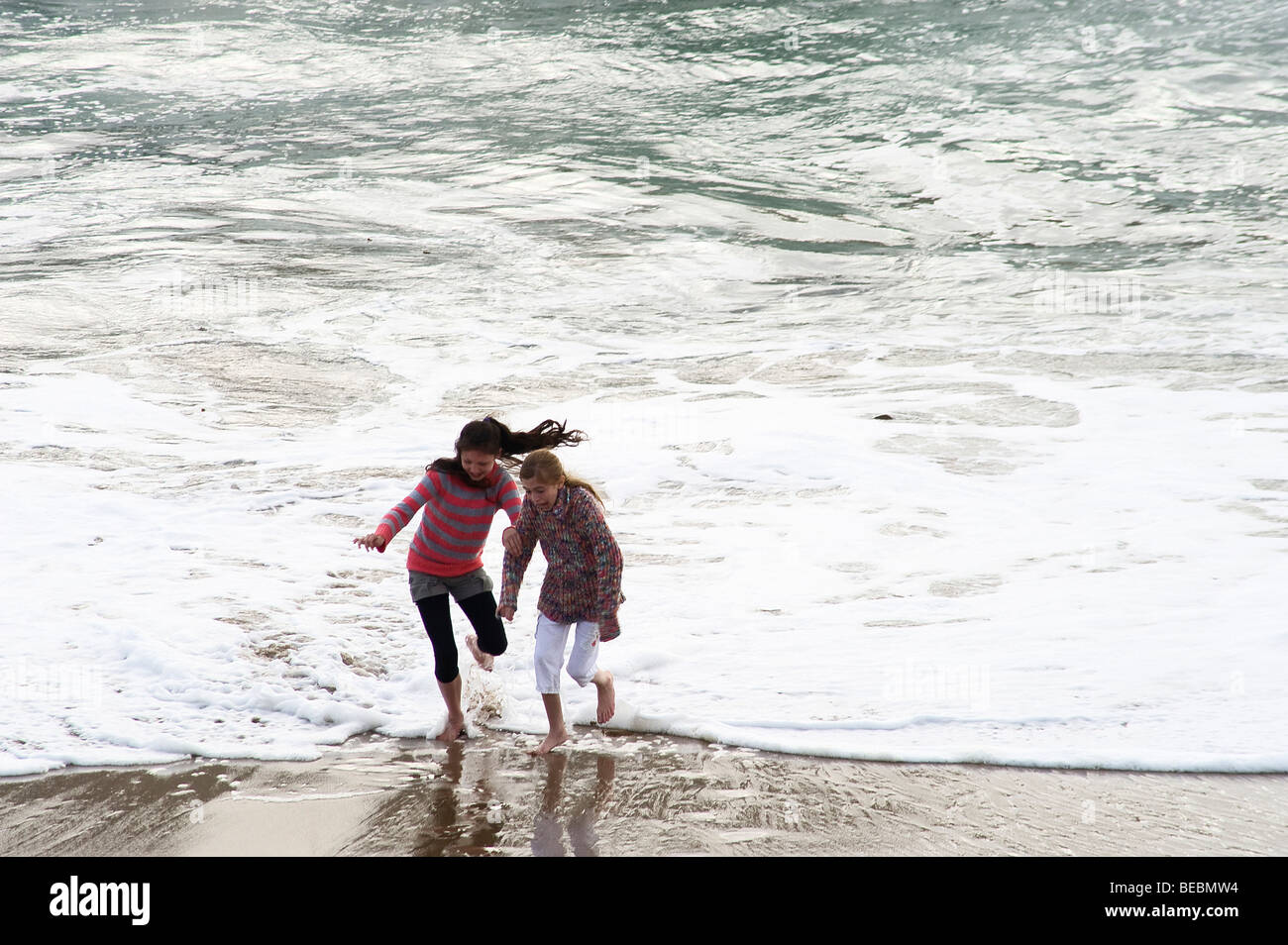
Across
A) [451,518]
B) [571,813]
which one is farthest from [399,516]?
[571,813]

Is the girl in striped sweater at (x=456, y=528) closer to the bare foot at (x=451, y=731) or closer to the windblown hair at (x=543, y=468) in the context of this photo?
the bare foot at (x=451, y=731)

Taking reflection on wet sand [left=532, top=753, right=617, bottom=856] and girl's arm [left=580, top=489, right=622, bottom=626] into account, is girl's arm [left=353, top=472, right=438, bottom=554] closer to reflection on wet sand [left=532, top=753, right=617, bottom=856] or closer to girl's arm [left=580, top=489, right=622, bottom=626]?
girl's arm [left=580, top=489, right=622, bottom=626]

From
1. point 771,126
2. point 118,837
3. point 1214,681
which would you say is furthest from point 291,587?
point 771,126

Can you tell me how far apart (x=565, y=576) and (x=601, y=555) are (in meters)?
0.18

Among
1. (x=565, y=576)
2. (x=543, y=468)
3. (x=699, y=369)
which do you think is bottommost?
(x=699, y=369)

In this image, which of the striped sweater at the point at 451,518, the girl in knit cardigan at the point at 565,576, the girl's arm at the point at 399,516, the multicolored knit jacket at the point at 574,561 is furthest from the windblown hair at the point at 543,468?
the girl's arm at the point at 399,516

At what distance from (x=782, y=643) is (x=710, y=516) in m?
2.36

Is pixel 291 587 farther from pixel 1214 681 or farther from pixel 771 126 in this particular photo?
pixel 771 126

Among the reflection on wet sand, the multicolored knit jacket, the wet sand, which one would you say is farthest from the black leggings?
the reflection on wet sand

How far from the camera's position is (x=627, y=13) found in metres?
34.0

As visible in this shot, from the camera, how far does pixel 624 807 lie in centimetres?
401

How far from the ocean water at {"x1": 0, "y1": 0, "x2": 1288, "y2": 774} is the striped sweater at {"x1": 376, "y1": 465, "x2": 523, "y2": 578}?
0.84 meters

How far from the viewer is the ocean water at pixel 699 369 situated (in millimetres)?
5270

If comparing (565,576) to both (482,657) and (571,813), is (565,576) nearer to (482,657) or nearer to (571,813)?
(482,657)
